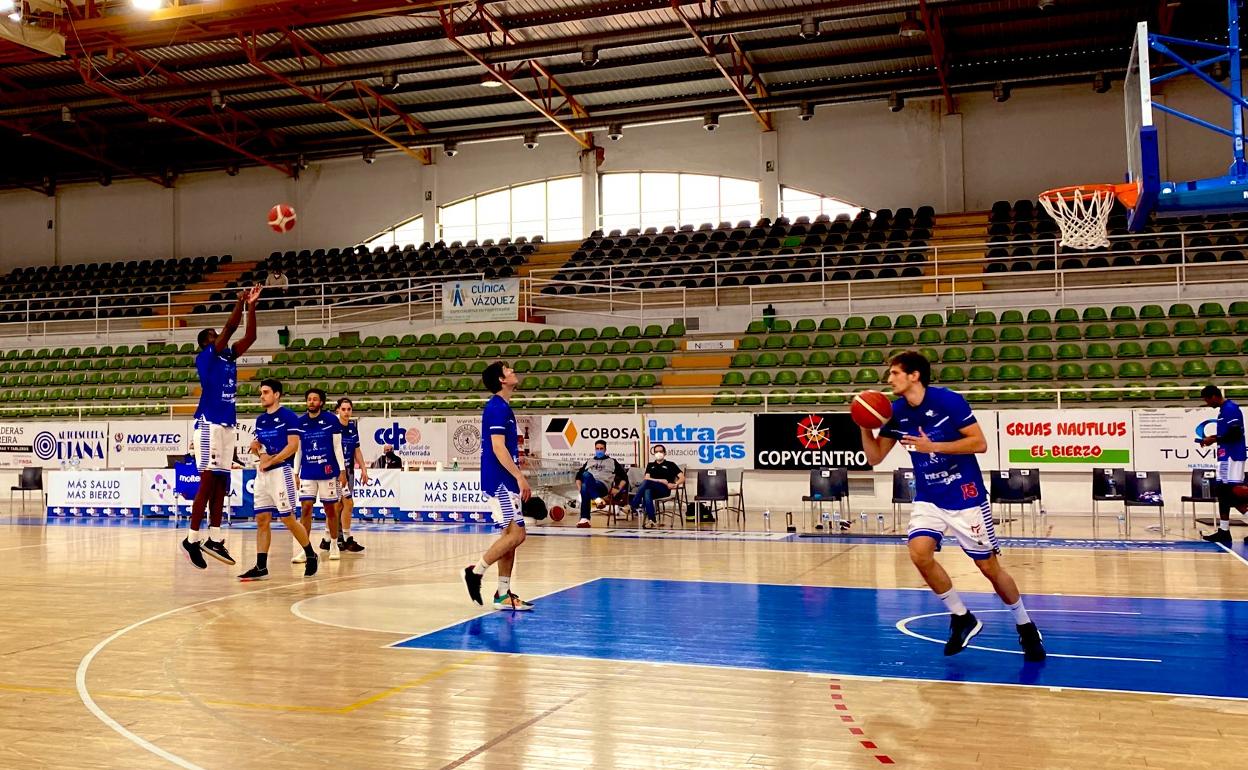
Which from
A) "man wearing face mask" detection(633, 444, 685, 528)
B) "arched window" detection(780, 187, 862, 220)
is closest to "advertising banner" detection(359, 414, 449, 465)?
"man wearing face mask" detection(633, 444, 685, 528)

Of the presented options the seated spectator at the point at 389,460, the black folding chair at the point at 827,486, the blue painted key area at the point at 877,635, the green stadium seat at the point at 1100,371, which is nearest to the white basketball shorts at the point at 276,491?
the blue painted key area at the point at 877,635

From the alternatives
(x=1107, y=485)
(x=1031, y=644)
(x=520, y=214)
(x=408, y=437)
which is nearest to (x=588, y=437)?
(x=408, y=437)

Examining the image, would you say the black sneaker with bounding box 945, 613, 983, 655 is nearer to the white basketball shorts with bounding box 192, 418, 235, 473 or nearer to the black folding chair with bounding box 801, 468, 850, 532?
the white basketball shorts with bounding box 192, 418, 235, 473

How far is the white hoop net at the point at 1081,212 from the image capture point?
13758 mm

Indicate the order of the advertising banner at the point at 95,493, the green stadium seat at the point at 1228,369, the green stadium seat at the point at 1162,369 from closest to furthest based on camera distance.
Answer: the green stadium seat at the point at 1228,369, the green stadium seat at the point at 1162,369, the advertising banner at the point at 95,493

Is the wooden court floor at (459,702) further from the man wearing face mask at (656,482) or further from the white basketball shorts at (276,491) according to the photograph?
the man wearing face mask at (656,482)

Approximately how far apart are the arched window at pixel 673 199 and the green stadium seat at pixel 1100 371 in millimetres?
12162

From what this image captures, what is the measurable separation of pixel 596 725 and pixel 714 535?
9633 mm

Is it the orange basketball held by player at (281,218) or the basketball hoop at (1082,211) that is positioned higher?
the orange basketball held by player at (281,218)

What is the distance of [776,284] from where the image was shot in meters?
22.7

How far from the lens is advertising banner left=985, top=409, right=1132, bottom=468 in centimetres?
1552

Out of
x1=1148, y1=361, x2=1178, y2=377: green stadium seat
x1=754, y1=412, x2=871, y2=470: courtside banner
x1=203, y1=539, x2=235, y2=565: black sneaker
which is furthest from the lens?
x1=1148, y1=361, x2=1178, y2=377: green stadium seat

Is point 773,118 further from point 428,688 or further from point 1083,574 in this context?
point 428,688

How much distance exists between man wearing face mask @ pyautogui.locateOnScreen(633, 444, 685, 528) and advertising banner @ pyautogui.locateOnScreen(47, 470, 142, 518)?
354 inches
